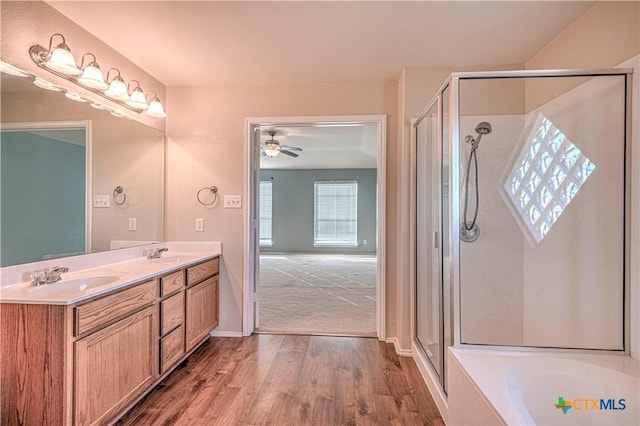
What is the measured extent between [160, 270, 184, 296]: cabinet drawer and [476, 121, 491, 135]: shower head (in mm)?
2466

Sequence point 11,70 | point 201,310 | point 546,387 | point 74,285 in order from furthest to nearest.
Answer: point 201,310, point 74,285, point 11,70, point 546,387

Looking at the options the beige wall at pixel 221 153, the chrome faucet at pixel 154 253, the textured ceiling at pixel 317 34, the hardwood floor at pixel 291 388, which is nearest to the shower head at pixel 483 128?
the textured ceiling at pixel 317 34

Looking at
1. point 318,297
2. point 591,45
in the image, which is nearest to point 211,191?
point 318,297

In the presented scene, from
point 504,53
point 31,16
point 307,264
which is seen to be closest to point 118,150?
point 31,16

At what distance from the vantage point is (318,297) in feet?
14.1

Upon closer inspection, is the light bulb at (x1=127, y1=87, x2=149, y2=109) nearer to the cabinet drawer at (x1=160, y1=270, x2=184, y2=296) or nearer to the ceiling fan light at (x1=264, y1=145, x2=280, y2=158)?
the cabinet drawer at (x1=160, y1=270, x2=184, y2=296)

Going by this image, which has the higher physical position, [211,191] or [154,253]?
[211,191]

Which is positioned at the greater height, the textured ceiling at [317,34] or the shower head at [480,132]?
the textured ceiling at [317,34]

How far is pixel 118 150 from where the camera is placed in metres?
2.42

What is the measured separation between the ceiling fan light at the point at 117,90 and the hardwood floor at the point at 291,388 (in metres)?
2.11

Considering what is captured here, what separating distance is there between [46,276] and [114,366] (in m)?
0.60

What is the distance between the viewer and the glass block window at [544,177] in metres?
2.07

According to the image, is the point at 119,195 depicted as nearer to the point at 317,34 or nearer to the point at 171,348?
the point at 171,348

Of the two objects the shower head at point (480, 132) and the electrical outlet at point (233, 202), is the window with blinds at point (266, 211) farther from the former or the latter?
the shower head at point (480, 132)
